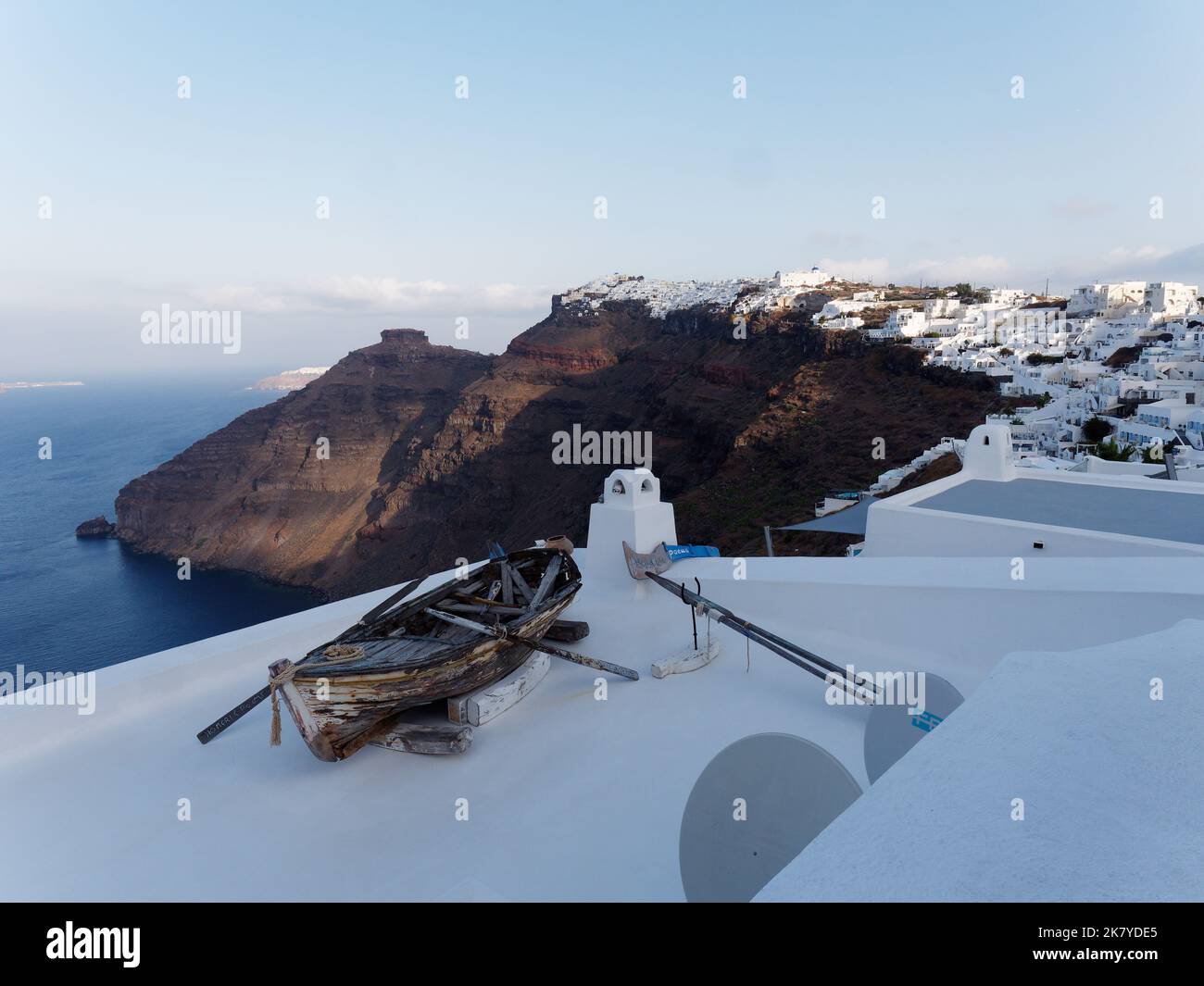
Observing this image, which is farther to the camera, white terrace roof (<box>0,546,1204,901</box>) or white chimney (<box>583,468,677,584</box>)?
white chimney (<box>583,468,677,584</box>)

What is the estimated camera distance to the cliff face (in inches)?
1196

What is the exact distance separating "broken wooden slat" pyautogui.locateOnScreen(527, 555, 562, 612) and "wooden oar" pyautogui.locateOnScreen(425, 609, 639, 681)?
1.04 ft

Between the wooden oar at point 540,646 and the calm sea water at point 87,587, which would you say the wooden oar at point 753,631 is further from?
the calm sea water at point 87,587

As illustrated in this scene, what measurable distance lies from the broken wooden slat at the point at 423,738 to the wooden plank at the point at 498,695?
0.12 metres

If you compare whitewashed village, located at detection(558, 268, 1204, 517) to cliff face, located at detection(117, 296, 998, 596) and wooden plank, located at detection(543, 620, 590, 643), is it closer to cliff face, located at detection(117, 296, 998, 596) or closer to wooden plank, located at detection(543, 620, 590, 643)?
cliff face, located at detection(117, 296, 998, 596)

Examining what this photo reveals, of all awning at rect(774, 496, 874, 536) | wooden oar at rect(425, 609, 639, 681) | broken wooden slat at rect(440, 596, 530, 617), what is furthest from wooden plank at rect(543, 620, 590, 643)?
awning at rect(774, 496, 874, 536)

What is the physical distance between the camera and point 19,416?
13925cm

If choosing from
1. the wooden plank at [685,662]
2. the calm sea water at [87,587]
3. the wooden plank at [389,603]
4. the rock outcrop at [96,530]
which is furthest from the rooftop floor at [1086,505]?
the rock outcrop at [96,530]

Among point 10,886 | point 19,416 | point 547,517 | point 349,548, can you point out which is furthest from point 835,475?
point 19,416

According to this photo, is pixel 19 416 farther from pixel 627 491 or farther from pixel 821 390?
pixel 627 491

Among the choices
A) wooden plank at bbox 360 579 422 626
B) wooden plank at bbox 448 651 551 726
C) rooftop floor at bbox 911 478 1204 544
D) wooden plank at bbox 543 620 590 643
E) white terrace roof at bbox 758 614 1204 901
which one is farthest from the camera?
rooftop floor at bbox 911 478 1204 544

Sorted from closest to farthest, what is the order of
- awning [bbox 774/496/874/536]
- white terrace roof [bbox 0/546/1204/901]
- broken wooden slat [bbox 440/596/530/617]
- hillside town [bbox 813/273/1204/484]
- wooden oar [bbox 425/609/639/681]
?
white terrace roof [bbox 0/546/1204/901] < wooden oar [bbox 425/609/639/681] < broken wooden slat [bbox 440/596/530/617] < awning [bbox 774/496/874/536] < hillside town [bbox 813/273/1204/484]

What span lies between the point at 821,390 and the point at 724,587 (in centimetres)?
2988

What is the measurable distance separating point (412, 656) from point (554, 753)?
101cm
